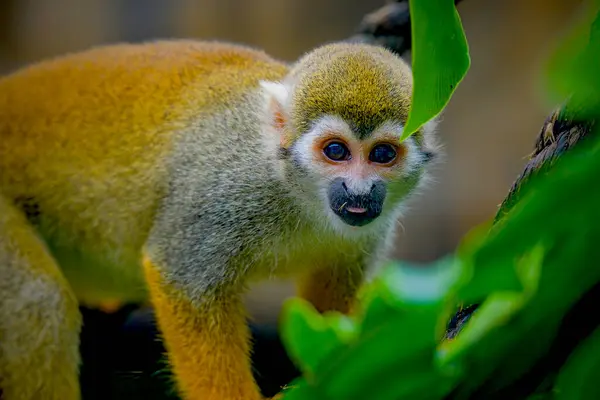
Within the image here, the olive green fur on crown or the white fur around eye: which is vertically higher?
the olive green fur on crown

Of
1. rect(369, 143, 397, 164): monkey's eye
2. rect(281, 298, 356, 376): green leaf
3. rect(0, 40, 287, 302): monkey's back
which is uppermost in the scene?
rect(369, 143, 397, 164): monkey's eye

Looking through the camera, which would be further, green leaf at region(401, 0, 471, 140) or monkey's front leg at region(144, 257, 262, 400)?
monkey's front leg at region(144, 257, 262, 400)

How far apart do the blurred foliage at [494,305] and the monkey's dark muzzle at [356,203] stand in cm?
131

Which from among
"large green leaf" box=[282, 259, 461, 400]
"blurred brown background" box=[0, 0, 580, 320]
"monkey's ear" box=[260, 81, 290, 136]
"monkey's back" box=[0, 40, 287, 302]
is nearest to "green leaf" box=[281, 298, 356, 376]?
"large green leaf" box=[282, 259, 461, 400]

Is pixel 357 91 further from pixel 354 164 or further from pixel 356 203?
pixel 356 203

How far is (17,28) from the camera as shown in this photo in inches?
224

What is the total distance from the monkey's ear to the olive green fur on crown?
11 cm

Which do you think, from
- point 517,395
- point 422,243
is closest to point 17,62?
point 422,243

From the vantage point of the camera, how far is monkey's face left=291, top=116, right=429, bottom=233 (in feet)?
6.97

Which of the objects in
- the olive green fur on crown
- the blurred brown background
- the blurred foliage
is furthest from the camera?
the blurred brown background

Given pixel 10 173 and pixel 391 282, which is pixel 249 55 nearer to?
pixel 10 173

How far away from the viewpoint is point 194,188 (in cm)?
243

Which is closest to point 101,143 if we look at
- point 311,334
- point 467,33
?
point 311,334

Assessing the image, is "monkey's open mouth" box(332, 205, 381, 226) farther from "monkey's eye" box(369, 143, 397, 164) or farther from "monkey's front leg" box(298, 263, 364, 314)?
"monkey's front leg" box(298, 263, 364, 314)
